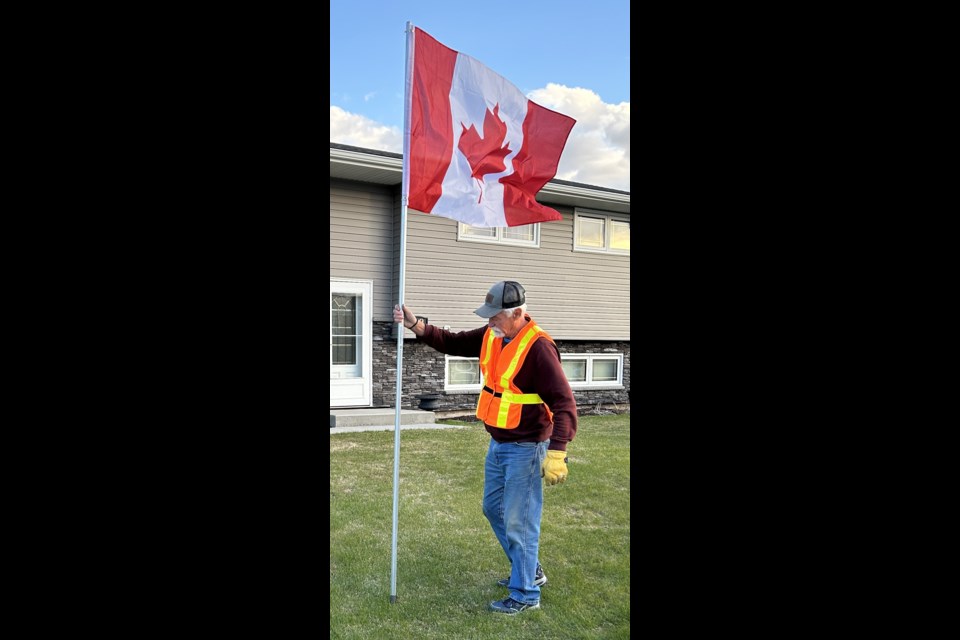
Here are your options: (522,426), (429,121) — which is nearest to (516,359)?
(522,426)

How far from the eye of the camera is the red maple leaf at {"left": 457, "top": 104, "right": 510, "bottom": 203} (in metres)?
5.03

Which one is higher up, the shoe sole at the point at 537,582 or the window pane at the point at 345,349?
the window pane at the point at 345,349

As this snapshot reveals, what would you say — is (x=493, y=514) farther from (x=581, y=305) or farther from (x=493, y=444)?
(x=581, y=305)

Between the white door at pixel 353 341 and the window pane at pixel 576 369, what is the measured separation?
16.9 ft

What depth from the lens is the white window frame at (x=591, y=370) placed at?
1546 centimetres

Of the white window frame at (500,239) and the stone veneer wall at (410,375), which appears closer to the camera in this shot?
the stone veneer wall at (410,375)

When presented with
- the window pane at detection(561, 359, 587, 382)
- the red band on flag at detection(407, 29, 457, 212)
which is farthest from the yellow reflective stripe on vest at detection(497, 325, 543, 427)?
the window pane at detection(561, 359, 587, 382)

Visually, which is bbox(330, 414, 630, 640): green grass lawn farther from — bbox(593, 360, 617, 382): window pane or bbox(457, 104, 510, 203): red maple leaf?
bbox(593, 360, 617, 382): window pane

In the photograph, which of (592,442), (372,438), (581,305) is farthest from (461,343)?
(581,305)

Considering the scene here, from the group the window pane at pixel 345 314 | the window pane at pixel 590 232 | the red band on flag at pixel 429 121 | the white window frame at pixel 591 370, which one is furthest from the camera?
the white window frame at pixel 591 370

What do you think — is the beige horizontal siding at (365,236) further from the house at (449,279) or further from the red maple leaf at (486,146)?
the red maple leaf at (486,146)

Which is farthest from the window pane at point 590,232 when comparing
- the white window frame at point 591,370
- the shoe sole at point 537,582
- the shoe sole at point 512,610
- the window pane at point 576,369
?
the shoe sole at point 512,610

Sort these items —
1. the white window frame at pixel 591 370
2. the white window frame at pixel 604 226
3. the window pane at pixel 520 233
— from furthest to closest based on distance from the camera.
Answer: the white window frame at pixel 591 370 → the white window frame at pixel 604 226 → the window pane at pixel 520 233

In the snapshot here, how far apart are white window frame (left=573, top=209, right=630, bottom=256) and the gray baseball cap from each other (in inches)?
413
